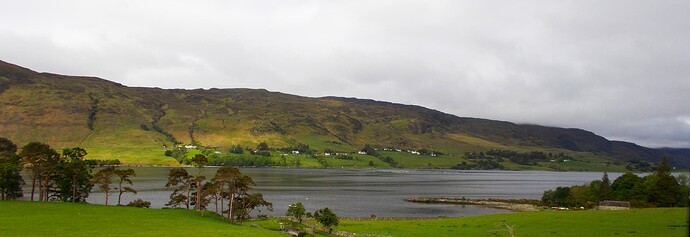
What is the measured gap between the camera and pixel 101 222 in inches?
2042

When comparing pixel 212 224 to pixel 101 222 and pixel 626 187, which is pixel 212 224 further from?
pixel 626 187

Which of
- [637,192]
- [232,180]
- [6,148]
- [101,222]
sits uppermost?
[6,148]

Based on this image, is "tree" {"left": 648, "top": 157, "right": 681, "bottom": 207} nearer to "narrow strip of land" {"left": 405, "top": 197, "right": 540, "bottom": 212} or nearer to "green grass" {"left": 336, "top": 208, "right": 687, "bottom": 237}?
"narrow strip of land" {"left": 405, "top": 197, "right": 540, "bottom": 212}

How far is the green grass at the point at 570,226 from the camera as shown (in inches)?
2077

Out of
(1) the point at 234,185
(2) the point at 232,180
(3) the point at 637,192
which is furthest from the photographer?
(3) the point at 637,192

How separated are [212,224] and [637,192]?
88632mm

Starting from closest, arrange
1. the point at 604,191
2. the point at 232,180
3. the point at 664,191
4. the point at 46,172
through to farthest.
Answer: the point at 232,180 → the point at 46,172 → the point at 664,191 → the point at 604,191

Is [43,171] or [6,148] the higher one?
[6,148]

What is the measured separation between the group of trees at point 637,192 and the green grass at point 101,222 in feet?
267

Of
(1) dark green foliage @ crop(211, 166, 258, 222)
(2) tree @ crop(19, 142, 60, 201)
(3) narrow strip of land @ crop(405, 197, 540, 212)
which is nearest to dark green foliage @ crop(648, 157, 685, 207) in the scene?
(3) narrow strip of land @ crop(405, 197, 540, 212)

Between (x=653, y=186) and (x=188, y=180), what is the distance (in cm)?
8873

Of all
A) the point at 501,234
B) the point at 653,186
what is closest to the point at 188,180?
the point at 501,234

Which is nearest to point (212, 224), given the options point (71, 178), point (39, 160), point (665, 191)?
point (71, 178)

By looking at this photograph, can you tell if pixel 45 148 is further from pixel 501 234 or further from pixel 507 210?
pixel 507 210
